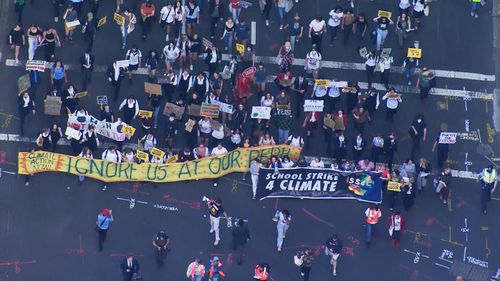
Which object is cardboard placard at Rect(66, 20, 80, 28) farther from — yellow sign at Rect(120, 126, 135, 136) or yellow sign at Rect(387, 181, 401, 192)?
yellow sign at Rect(387, 181, 401, 192)

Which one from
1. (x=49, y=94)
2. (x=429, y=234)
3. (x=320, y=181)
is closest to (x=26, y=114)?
(x=49, y=94)

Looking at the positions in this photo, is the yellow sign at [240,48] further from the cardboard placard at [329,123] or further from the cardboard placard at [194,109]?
the cardboard placard at [329,123]

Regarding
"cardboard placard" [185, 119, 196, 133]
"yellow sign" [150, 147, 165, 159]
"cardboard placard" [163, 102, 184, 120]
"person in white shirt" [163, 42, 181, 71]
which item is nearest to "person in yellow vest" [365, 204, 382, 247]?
"cardboard placard" [185, 119, 196, 133]

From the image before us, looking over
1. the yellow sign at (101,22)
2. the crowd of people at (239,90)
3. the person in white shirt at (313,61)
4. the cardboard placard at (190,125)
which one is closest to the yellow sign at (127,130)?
the crowd of people at (239,90)

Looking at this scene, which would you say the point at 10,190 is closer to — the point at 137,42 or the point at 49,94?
the point at 49,94

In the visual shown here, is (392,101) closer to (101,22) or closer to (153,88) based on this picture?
(153,88)
